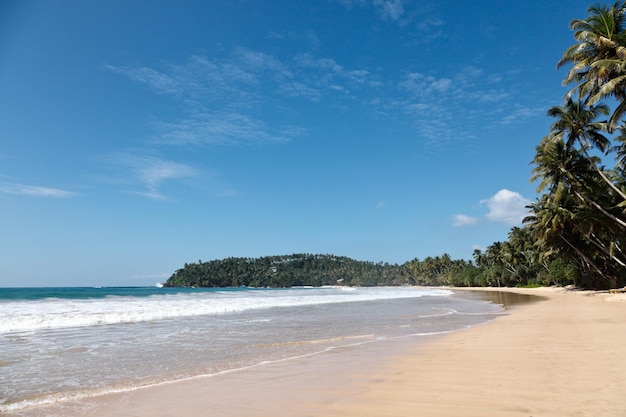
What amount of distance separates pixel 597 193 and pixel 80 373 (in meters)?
43.3

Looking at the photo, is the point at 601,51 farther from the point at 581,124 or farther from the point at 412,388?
the point at 412,388

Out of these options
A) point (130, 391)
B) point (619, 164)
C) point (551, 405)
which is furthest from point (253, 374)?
point (619, 164)

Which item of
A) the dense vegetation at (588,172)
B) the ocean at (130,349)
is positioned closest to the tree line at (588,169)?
the dense vegetation at (588,172)

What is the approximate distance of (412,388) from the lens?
580cm

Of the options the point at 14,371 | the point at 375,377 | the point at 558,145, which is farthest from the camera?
the point at 558,145

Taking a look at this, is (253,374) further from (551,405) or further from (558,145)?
(558,145)

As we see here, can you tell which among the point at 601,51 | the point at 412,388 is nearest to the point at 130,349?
the point at 412,388

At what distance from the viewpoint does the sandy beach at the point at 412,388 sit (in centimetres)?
485

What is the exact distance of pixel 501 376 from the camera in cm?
622

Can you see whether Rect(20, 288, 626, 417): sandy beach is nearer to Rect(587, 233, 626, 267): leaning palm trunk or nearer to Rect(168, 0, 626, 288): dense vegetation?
Rect(168, 0, 626, 288): dense vegetation

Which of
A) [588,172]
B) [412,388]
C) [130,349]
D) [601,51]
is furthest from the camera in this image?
[588,172]

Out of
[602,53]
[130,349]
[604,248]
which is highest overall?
[602,53]

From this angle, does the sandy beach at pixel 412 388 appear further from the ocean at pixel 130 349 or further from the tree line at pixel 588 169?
the tree line at pixel 588 169

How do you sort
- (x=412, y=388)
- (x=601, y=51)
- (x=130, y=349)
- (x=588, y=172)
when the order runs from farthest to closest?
(x=588, y=172), (x=601, y=51), (x=130, y=349), (x=412, y=388)
